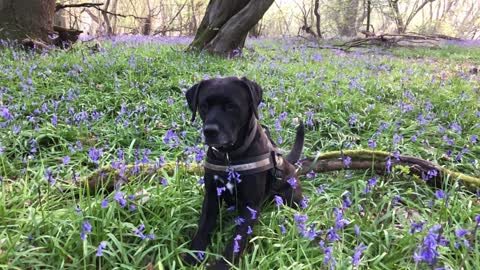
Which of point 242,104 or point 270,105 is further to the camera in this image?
point 270,105

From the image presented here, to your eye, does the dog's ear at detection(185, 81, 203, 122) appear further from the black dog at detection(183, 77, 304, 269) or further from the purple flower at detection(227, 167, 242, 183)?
the purple flower at detection(227, 167, 242, 183)

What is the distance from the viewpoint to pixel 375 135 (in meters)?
4.40

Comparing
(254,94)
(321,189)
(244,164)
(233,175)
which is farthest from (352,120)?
(233,175)

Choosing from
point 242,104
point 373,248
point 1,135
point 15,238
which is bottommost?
point 373,248

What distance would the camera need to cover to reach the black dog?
97.3 inches

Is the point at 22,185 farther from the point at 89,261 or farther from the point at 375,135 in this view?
the point at 375,135

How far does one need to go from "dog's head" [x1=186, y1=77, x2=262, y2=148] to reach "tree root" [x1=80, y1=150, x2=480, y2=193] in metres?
0.63

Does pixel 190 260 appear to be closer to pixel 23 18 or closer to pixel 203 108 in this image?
pixel 203 108

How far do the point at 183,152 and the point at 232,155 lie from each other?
128 centimetres

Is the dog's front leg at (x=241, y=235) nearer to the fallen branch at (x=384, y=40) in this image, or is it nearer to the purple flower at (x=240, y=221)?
the purple flower at (x=240, y=221)

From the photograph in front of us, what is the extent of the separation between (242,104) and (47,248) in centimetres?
153

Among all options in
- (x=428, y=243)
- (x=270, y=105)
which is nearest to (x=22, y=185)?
(x=428, y=243)

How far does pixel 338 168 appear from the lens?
12.0ft

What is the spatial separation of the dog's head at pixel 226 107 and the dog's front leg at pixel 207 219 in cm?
35
